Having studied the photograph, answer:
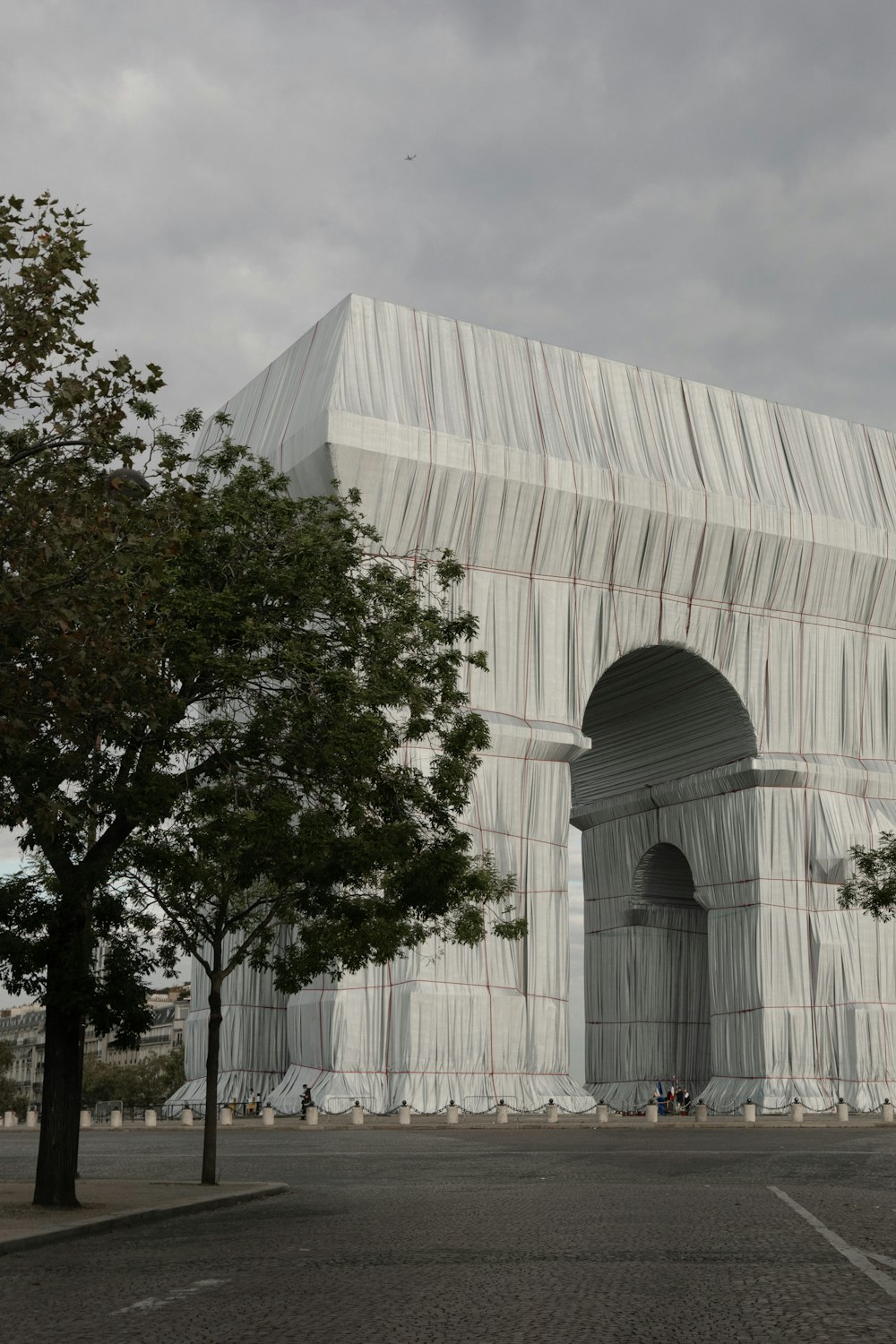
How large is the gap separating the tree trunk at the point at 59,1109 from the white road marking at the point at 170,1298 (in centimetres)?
652

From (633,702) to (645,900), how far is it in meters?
6.60

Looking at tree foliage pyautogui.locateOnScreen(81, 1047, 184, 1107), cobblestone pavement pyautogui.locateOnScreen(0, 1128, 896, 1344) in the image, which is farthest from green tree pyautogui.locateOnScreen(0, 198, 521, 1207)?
tree foliage pyautogui.locateOnScreen(81, 1047, 184, 1107)

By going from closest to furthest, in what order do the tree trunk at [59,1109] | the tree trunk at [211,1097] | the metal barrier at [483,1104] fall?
the tree trunk at [59,1109], the tree trunk at [211,1097], the metal barrier at [483,1104]

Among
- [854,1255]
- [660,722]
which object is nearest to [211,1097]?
[854,1255]

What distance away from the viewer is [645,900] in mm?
53469

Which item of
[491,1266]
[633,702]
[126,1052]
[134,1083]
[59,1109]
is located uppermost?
[633,702]

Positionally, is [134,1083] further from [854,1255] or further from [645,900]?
[854,1255]

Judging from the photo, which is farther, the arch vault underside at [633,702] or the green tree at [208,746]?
the arch vault underside at [633,702]

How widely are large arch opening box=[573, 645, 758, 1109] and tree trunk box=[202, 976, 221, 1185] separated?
3070 centimetres

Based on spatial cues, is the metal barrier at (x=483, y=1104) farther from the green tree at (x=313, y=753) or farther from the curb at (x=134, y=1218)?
the curb at (x=134, y=1218)

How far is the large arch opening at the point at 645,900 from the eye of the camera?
50.9 metres

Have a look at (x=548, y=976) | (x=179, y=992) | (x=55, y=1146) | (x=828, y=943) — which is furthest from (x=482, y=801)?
(x=179, y=992)

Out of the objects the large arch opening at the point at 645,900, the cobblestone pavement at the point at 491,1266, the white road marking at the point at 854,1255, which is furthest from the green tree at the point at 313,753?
the large arch opening at the point at 645,900

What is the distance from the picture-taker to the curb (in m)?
12.1
